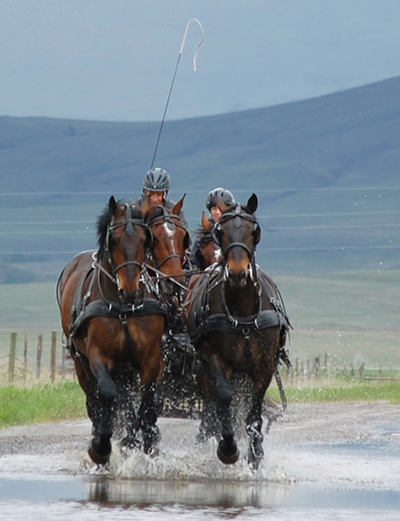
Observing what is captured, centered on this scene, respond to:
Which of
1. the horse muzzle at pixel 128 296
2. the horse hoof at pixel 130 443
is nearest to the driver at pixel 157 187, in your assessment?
the horse muzzle at pixel 128 296

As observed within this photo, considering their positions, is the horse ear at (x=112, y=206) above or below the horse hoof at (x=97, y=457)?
above

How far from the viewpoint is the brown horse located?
520 inches

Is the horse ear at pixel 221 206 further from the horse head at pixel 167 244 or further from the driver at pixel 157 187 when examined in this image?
the driver at pixel 157 187

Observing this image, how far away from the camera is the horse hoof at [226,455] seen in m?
13.3

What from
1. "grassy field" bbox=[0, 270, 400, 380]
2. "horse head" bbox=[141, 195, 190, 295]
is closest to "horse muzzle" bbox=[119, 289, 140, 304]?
"horse head" bbox=[141, 195, 190, 295]

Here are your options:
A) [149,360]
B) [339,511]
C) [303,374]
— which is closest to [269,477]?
[149,360]

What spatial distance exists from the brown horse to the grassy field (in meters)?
62.7

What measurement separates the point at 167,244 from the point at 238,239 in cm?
99

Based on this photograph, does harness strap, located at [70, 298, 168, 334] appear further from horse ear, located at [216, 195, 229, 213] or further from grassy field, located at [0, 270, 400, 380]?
grassy field, located at [0, 270, 400, 380]

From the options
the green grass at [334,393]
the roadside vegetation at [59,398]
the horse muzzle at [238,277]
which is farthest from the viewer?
the green grass at [334,393]

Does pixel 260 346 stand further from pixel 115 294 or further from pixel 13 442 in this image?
pixel 13 442

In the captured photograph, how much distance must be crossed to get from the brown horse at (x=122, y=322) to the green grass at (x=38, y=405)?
206 inches

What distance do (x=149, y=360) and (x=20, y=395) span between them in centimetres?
966

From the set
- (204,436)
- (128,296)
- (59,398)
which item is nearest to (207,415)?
(204,436)
